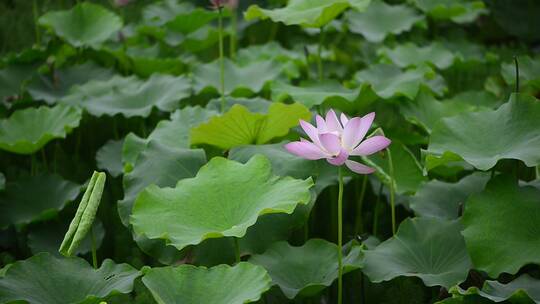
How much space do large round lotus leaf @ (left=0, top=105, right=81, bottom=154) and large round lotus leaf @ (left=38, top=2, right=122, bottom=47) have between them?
2.35 feet

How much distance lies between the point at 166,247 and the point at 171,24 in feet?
5.58

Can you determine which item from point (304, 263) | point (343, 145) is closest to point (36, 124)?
point (304, 263)

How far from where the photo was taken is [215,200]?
5.37ft

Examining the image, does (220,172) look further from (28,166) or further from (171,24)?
(171,24)

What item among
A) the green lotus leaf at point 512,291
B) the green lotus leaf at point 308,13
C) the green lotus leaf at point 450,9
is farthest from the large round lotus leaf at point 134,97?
the green lotus leaf at point 450,9

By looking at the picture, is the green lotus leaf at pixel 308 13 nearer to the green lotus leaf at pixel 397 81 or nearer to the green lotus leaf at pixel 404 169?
the green lotus leaf at pixel 397 81

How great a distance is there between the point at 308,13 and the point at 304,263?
2.68 feet

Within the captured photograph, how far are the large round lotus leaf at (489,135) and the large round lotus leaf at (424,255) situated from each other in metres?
0.14

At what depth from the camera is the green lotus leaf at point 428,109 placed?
2291mm

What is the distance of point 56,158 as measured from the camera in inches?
99.0

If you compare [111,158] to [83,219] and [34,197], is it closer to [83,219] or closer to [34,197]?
[34,197]

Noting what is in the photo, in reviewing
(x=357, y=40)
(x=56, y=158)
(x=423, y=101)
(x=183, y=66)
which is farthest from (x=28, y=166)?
(x=357, y=40)

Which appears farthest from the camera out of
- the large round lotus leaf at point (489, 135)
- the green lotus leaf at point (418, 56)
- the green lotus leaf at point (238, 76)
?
the green lotus leaf at point (418, 56)

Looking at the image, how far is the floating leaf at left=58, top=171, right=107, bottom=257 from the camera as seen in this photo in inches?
58.0
